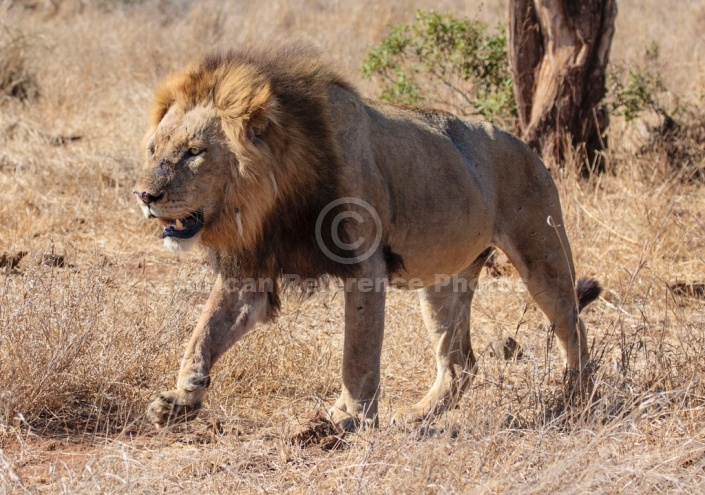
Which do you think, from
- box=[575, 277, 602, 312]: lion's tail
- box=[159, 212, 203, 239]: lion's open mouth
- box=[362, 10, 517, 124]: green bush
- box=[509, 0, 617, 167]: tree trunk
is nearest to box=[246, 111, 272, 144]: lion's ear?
box=[159, 212, 203, 239]: lion's open mouth

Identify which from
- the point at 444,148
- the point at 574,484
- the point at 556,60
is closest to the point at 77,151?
the point at 556,60

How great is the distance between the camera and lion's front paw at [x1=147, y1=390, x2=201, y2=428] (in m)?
3.32

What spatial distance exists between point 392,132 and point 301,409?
1231 mm

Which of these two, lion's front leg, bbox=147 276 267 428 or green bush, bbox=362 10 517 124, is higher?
green bush, bbox=362 10 517 124

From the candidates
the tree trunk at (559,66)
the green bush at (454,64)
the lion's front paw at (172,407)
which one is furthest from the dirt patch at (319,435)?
the green bush at (454,64)

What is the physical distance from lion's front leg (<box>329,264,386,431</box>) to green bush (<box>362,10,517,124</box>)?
13.2 ft

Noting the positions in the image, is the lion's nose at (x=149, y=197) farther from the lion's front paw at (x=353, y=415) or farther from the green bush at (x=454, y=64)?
the green bush at (x=454, y=64)

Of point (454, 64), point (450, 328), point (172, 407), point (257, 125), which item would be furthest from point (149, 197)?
point (454, 64)

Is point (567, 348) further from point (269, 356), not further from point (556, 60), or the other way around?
point (556, 60)

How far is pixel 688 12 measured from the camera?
49.2 ft

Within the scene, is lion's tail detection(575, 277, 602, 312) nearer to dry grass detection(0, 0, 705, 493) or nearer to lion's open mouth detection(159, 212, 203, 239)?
dry grass detection(0, 0, 705, 493)

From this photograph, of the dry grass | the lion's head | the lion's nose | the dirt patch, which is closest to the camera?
the dry grass

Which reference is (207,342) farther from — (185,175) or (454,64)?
(454,64)

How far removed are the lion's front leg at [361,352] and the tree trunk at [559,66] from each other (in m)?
3.54
